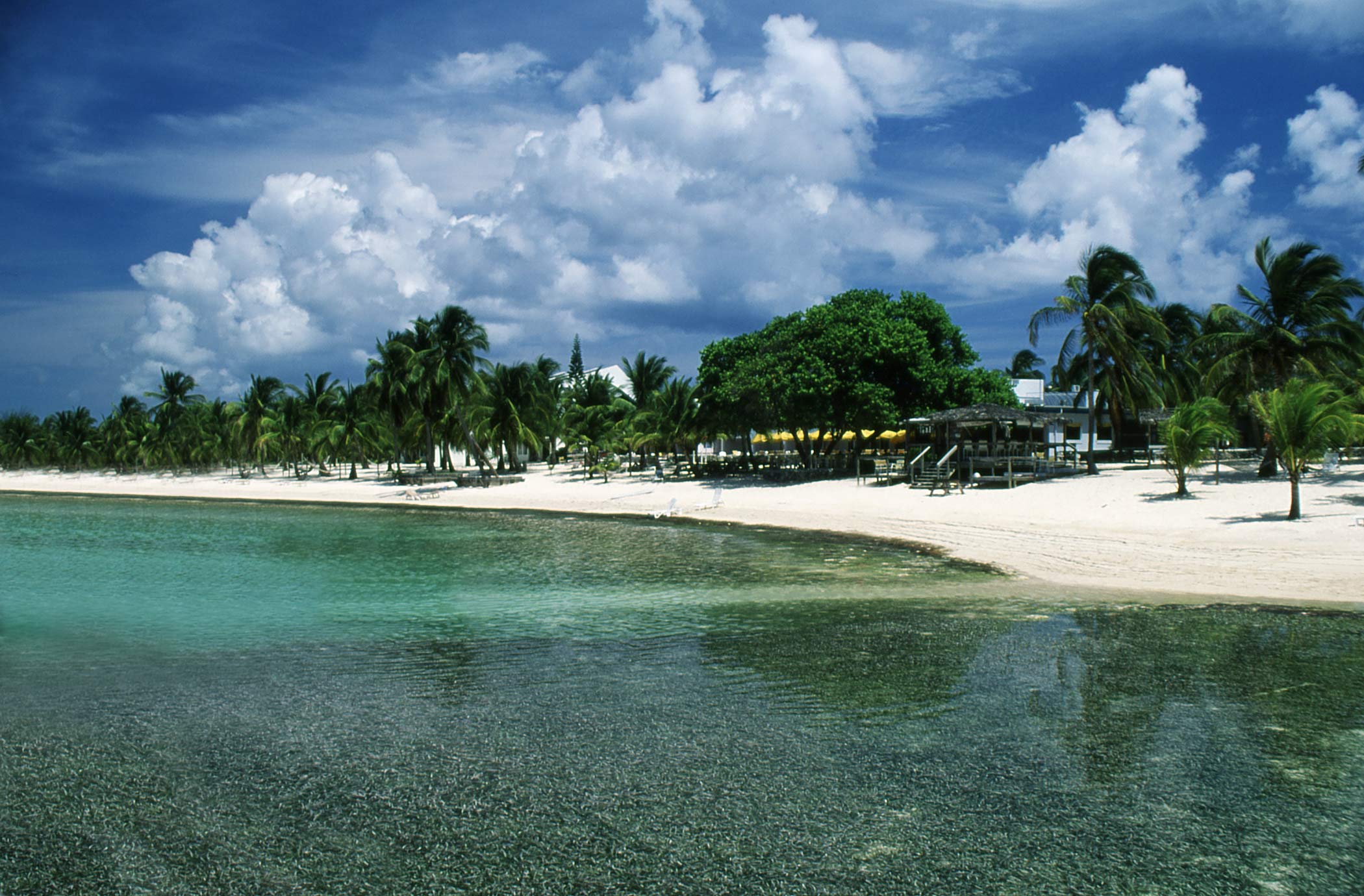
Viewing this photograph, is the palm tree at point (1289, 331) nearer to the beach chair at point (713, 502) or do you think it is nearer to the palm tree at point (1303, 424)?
the palm tree at point (1303, 424)

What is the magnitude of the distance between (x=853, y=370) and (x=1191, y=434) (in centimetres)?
1228

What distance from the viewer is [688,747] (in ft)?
21.9

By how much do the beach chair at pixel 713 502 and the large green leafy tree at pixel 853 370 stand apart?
13.2 ft

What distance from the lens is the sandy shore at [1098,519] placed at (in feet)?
43.0

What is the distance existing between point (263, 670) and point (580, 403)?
43.2 m

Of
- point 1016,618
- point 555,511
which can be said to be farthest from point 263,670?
point 555,511

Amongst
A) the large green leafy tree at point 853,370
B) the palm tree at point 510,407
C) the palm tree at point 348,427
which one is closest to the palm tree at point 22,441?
the palm tree at point 348,427

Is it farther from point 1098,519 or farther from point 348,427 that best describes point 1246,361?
point 348,427

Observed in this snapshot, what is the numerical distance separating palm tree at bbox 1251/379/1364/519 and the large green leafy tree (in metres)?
15.2

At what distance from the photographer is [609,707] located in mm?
7637

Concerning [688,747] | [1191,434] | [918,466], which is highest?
[1191,434]

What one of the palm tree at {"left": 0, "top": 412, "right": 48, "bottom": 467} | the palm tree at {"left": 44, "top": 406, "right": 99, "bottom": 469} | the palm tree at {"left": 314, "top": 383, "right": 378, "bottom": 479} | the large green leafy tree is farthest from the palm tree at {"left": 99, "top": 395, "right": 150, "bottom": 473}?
the large green leafy tree

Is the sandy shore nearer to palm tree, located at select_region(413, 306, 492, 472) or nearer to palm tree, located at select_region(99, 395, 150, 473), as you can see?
palm tree, located at select_region(413, 306, 492, 472)

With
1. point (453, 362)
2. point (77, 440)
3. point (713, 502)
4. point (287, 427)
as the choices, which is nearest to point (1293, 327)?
point (713, 502)
